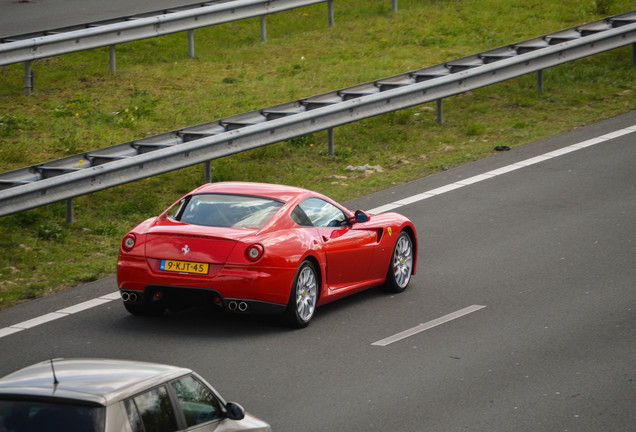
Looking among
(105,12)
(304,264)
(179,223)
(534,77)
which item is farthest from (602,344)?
(105,12)

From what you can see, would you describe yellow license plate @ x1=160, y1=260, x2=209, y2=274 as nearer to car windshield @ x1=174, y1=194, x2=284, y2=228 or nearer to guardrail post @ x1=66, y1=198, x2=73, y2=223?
car windshield @ x1=174, y1=194, x2=284, y2=228

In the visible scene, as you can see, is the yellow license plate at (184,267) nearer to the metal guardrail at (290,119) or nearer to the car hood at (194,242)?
the car hood at (194,242)

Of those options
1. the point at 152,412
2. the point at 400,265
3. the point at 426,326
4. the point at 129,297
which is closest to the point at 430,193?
the point at 400,265

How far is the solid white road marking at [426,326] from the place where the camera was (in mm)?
10848

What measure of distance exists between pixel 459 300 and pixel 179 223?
3118mm

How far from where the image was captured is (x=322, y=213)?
12125 millimetres

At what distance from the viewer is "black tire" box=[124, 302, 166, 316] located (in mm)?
11398

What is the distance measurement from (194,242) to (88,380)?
5.02 metres

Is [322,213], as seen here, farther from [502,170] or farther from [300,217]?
[502,170]

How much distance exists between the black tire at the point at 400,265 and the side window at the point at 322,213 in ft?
2.77

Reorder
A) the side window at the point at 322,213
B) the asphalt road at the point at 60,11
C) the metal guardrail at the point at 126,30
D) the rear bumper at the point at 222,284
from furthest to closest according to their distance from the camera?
the asphalt road at the point at 60,11 < the metal guardrail at the point at 126,30 < the side window at the point at 322,213 < the rear bumper at the point at 222,284

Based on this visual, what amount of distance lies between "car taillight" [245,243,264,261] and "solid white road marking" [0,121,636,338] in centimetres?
225

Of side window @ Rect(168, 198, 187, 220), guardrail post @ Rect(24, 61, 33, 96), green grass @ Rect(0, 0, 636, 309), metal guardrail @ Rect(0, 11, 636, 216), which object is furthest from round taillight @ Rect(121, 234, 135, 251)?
guardrail post @ Rect(24, 61, 33, 96)

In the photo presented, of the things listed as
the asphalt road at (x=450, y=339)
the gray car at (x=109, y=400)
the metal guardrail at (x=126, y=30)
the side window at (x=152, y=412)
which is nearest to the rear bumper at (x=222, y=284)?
the asphalt road at (x=450, y=339)
